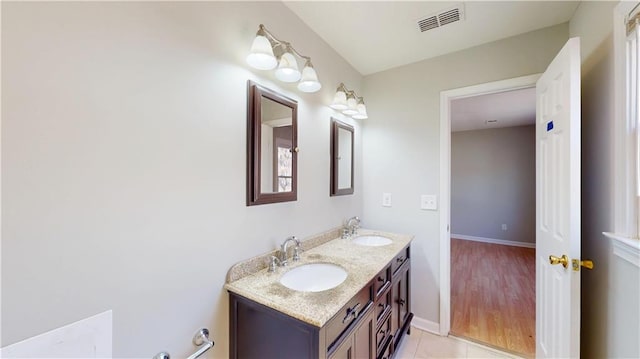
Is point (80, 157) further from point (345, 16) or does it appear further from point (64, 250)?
point (345, 16)

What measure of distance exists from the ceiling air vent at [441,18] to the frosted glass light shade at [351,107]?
2.20 ft

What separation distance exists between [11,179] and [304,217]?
1282 mm

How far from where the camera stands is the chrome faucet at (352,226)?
2.09 metres

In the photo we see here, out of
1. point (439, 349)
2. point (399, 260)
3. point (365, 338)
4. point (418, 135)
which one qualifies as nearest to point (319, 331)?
point (365, 338)

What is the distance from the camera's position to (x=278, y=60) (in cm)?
136

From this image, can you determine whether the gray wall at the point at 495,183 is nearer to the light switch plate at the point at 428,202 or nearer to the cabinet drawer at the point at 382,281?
the light switch plate at the point at 428,202

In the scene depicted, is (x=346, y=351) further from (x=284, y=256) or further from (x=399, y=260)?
(x=399, y=260)

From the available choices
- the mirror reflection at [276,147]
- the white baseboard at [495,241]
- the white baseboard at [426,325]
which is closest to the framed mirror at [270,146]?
the mirror reflection at [276,147]

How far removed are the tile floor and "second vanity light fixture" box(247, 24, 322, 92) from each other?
6.75ft

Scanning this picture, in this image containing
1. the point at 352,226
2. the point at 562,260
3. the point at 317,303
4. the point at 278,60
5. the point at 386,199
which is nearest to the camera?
the point at 317,303

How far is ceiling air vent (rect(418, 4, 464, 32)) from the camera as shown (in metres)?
1.53

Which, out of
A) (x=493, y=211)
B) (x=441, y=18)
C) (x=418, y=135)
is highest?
(x=441, y=18)

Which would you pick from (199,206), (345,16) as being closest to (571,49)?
(345,16)

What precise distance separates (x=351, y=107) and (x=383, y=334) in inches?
64.0
